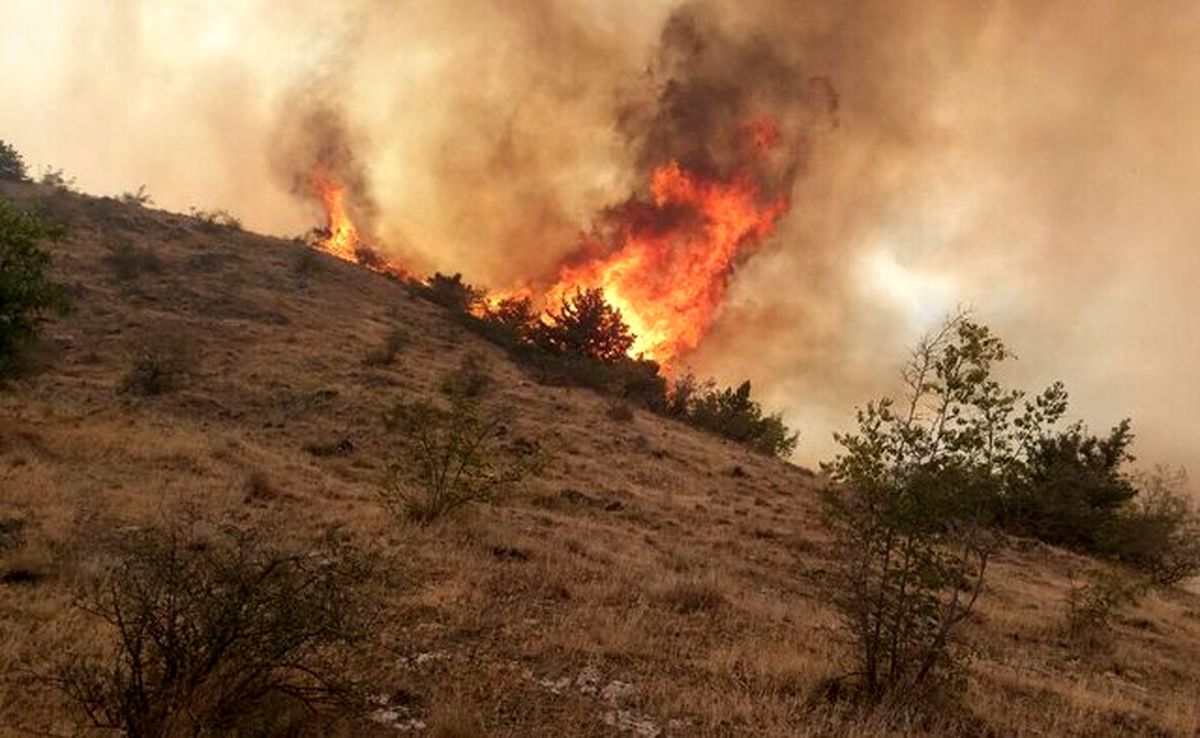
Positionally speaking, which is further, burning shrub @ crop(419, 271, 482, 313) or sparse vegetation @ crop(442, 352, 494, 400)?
burning shrub @ crop(419, 271, 482, 313)

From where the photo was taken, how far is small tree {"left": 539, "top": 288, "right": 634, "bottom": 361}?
55469 mm

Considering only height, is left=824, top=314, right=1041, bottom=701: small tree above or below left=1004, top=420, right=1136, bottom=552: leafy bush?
below

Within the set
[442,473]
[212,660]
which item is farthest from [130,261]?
[212,660]

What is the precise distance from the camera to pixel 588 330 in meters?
55.9

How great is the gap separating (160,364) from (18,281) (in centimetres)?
1283

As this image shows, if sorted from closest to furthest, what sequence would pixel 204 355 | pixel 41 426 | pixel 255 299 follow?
pixel 41 426 < pixel 204 355 < pixel 255 299

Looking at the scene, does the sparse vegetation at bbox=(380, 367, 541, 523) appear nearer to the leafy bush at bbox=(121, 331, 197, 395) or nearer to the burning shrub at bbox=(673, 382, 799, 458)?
the leafy bush at bbox=(121, 331, 197, 395)

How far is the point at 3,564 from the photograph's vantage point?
34.9ft

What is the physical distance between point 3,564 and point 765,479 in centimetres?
2917

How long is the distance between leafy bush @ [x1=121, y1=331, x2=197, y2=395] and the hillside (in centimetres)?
73

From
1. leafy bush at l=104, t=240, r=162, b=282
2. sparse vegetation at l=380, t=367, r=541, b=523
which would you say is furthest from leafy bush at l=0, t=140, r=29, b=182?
sparse vegetation at l=380, t=367, r=541, b=523

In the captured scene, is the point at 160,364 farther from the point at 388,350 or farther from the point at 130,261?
the point at 130,261

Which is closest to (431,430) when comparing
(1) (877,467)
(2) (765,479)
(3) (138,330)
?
(1) (877,467)

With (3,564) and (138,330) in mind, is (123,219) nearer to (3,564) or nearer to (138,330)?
(138,330)
